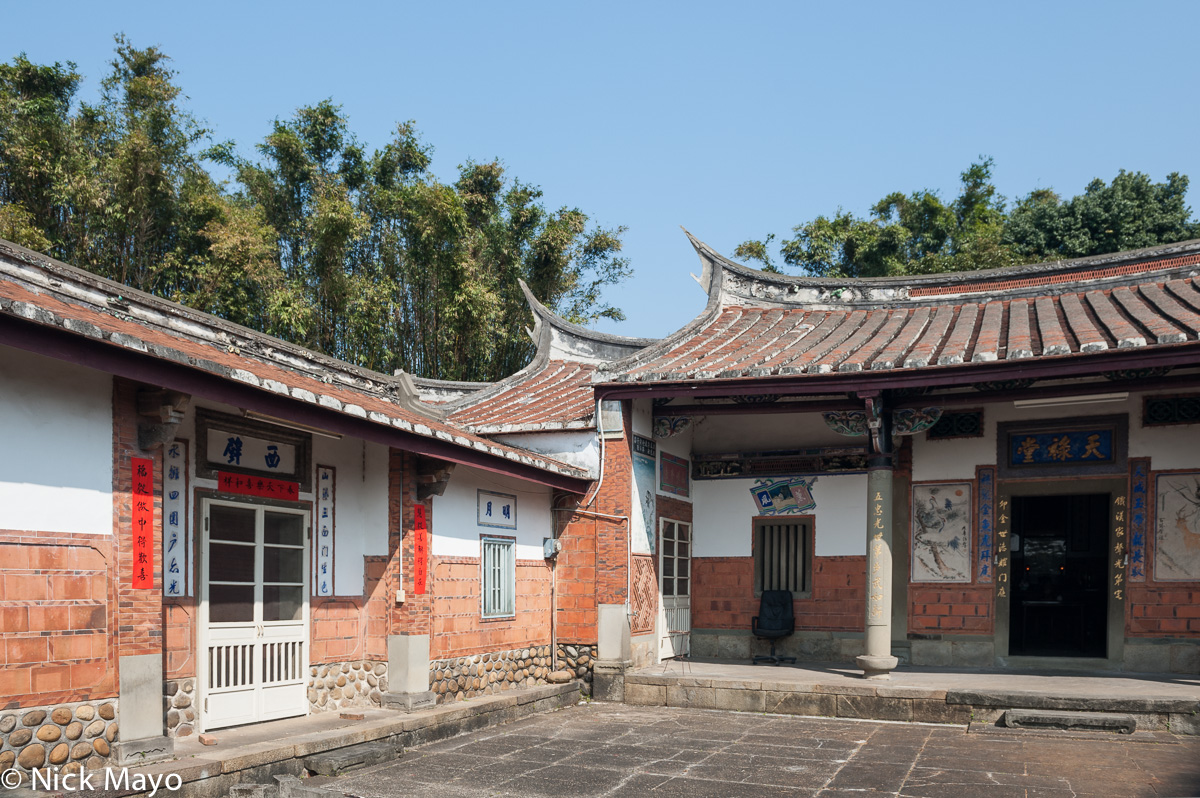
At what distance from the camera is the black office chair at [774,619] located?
432 inches

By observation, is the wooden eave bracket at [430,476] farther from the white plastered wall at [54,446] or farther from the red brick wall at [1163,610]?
the red brick wall at [1163,610]

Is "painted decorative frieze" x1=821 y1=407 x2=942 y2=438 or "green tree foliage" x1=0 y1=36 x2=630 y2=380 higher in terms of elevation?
"green tree foliage" x1=0 y1=36 x2=630 y2=380

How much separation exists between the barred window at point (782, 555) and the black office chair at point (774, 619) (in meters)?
0.16

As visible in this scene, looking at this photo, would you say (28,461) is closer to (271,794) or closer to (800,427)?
(271,794)

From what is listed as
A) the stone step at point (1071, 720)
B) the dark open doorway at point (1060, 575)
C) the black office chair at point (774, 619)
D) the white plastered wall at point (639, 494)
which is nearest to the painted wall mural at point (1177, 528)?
the dark open doorway at point (1060, 575)

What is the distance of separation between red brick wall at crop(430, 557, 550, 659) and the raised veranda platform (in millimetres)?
1107

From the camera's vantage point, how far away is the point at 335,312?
65.8 feet

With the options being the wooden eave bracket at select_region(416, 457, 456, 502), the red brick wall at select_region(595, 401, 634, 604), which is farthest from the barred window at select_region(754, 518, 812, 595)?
the wooden eave bracket at select_region(416, 457, 456, 502)

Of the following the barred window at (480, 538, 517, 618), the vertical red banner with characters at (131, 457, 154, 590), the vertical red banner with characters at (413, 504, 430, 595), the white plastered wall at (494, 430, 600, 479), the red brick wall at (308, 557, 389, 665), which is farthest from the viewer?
the white plastered wall at (494, 430, 600, 479)

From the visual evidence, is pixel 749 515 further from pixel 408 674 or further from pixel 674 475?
pixel 408 674

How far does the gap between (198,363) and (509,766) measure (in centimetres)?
342

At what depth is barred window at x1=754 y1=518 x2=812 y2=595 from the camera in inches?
444

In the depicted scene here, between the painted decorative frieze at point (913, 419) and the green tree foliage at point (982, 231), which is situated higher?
the green tree foliage at point (982, 231)

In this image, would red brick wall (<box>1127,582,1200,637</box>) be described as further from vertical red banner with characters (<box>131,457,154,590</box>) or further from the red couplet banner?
vertical red banner with characters (<box>131,457,154,590</box>)
